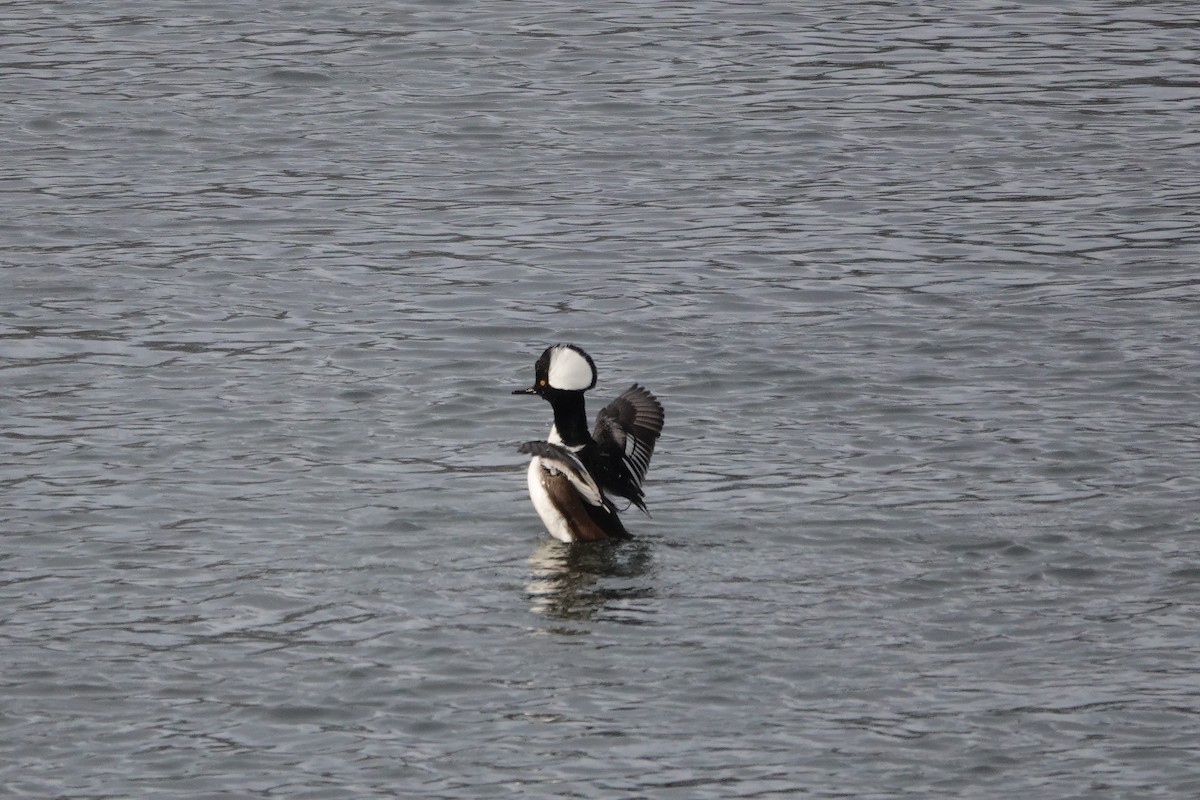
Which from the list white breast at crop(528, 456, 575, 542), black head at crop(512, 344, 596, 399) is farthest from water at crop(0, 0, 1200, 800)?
black head at crop(512, 344, 596, 399)

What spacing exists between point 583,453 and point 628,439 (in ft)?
0.92

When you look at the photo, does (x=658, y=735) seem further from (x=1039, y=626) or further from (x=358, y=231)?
(x=358, y=231)

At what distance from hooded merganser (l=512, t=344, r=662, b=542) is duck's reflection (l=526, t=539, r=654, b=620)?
0.50 feet

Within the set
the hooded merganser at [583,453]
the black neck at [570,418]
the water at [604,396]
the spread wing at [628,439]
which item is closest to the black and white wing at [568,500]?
the hooded merganser at [583,453]

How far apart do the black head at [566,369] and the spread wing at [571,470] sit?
20.0 inches

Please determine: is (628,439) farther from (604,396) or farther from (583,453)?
(604,396)

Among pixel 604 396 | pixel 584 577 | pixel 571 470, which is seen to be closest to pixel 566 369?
pixel 571 470

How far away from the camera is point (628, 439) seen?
479 inches

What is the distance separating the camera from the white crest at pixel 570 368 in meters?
11.9

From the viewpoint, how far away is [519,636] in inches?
392

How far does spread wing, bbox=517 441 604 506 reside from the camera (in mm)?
11484

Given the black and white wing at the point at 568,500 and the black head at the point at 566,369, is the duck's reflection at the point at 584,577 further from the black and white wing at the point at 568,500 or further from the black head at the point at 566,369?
the black head at the point at 566,369

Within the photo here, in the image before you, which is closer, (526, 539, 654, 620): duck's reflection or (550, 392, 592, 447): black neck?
(526, 539, 654, 620): duck's reflection

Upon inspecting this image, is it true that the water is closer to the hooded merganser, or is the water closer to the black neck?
Answer: the hooded merganser
